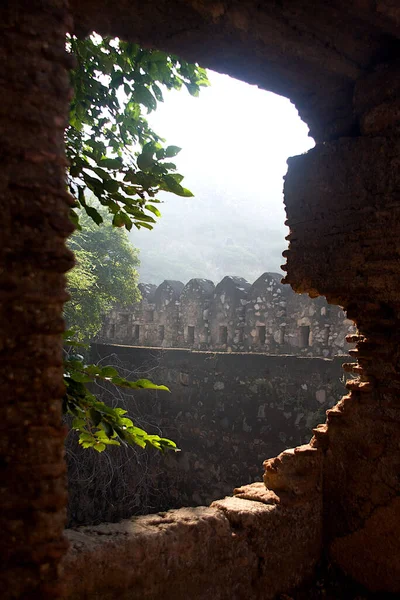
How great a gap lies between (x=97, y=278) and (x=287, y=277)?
11.1m

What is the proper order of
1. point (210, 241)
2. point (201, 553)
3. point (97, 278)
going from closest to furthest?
point (201, 553) → point (97, 278) → point (210, 241)

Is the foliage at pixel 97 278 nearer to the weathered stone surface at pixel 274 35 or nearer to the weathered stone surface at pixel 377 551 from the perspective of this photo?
the weathered stone surface at pixel 274 35

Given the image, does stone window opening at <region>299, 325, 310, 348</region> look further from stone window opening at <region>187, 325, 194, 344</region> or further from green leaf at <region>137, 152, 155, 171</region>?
green leaf at <region>137, 152, 155, 171</region>

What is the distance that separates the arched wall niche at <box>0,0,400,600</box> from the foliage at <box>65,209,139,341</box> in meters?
9.14

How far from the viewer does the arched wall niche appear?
1.88 meters

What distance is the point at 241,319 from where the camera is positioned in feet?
37.6

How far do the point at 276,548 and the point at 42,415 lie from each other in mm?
2319

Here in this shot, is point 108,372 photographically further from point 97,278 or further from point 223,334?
point 97,278

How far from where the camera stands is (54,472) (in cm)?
191

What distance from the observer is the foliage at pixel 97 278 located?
13.3 metres

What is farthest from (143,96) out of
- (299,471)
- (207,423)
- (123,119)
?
(207,423)

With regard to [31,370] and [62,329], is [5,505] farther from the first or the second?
[62,329]

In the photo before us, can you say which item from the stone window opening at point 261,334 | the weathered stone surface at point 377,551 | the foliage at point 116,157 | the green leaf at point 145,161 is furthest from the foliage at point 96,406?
the stone window opening at point 261,334

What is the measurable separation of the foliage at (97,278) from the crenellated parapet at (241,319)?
77 cm
